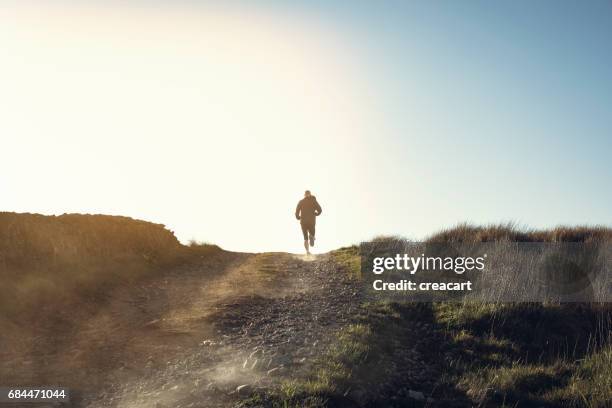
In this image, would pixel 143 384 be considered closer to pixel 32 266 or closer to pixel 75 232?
pixel 32 266

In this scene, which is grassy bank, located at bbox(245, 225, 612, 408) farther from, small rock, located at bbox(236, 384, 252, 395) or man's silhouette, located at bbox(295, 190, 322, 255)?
man's silhouette, located at bbox(295, 190, 322, 255)

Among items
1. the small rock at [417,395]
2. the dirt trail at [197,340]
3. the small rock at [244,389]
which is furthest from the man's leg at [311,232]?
the small rock at [244,389]

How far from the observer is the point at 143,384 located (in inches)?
304

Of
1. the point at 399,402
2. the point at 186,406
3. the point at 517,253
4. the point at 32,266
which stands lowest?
the point at 399,402

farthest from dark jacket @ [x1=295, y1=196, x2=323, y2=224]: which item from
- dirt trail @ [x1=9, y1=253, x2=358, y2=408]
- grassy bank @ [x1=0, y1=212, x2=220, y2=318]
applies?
dirt trail @ [x1=9, y1=253, x2=358, y2=408]

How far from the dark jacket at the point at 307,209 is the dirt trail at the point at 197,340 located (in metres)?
8.15

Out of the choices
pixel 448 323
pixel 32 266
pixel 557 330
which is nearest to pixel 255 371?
pixel 448 323

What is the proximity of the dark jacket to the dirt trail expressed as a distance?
815 cm

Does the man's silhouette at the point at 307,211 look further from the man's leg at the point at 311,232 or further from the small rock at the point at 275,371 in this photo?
the small rock at the point at 275,371

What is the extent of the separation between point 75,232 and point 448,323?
481 inches

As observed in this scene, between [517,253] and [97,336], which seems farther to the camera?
[517,253]

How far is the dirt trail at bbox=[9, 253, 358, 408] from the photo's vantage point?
744 centimetres

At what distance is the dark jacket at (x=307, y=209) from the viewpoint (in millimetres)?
23500

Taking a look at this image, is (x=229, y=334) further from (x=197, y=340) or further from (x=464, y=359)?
(x=464, y=359)
